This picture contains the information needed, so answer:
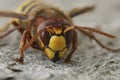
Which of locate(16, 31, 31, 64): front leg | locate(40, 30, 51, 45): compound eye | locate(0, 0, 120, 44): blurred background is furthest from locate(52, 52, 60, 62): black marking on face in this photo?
locate(0, 0, 120, 44): blurred background

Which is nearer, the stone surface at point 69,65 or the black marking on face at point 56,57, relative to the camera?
the stone surface at point 69,65

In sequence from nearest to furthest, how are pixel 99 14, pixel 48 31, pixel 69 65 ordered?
pixel 48 31
pixel 69 65
pixel 99 14

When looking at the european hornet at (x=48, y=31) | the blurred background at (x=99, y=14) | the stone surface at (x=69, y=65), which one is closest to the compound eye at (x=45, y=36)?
the european hornet at (x=48, y=31)

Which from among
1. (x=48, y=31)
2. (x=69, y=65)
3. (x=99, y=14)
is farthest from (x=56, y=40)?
(x=99, y=14)

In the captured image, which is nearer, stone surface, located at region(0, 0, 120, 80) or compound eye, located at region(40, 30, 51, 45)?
stone surface, located at region(0, 0, 120, 80)

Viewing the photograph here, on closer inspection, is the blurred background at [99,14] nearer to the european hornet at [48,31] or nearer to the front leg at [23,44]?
the european hornet at [48,31]

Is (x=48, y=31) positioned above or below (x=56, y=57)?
above

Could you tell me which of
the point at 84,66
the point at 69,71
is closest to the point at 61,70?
the point at 69,71

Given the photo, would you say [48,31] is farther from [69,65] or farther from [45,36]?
[69,65]

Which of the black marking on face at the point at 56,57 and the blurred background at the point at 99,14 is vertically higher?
the blurred background at the point at 99,14

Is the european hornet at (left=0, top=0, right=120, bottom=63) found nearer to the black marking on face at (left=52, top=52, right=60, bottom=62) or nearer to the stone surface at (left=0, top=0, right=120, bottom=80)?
the black marking on face at (left=52, top=52, right=60, bottom=62)

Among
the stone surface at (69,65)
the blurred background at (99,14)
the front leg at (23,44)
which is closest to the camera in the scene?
the stone surface at (69,65)

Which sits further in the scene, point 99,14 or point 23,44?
point 99,14
